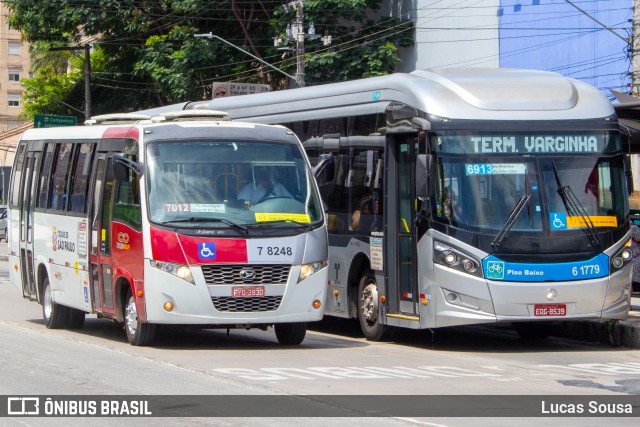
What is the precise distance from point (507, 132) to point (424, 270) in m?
2.01

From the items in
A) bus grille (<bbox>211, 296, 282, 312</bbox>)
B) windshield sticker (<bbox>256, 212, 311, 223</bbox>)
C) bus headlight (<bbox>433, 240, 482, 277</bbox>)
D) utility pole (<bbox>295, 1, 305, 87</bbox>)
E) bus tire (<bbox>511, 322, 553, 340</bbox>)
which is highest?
utility pole (<bbox>295, 1, 305, 87</bbox>)

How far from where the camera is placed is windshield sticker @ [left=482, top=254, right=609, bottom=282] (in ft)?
46.3

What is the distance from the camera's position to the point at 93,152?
1647 cm

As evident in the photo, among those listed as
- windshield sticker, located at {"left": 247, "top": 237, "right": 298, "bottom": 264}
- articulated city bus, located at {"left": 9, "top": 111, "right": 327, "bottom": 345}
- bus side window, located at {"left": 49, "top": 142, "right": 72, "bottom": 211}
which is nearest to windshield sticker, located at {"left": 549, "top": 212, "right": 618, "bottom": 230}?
articulated city bus, located at {"left": 9, "top": 111, "right": 327, "bottom": 345}

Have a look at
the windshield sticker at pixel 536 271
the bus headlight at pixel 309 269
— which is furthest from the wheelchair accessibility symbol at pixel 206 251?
the windshield sticker at pixel 536 271

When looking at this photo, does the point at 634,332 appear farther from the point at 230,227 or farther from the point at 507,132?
the point at 230,227

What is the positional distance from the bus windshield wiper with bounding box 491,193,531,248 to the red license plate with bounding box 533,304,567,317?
0.91 meters

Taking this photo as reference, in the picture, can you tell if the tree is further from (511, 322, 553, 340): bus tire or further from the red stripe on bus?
the red stripe on bus

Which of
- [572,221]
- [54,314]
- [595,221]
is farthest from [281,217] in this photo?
[54,314]

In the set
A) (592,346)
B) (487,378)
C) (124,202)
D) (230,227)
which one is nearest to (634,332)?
(592,346)

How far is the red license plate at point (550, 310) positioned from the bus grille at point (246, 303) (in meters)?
3.11

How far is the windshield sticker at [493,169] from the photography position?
47.4ft

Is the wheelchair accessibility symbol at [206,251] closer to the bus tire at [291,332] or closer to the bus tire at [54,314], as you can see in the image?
the bus tire at [291,332]

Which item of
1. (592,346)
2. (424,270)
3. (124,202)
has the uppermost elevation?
(124,202)
